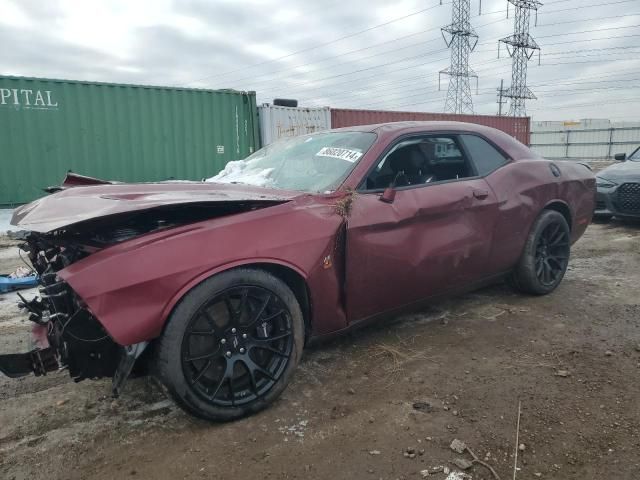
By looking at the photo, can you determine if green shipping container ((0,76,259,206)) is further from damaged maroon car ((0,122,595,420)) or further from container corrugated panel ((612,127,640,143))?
container corrugated panel ((612,127,640,143))

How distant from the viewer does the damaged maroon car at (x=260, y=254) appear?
2039 mm

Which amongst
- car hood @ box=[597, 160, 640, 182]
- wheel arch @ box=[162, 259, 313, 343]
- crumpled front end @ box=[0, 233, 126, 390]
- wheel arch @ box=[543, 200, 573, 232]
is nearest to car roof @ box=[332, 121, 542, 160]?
wheel arch @ box=[543, 200, 573, 232]

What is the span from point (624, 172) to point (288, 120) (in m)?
7.39

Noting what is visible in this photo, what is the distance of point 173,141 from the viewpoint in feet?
33.5

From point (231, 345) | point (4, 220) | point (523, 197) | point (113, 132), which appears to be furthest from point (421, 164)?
point (113, 132)

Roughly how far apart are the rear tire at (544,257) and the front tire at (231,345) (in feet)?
7.54

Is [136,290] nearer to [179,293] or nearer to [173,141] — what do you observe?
[179,293]

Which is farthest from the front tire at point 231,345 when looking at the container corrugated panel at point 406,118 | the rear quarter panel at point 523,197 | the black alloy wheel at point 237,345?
the container corrugated panel at point 406,118

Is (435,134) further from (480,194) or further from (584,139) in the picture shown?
(584,139)

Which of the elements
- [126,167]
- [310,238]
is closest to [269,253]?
[310,238]

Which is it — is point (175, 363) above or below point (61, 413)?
above

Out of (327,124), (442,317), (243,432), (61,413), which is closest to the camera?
(243,432)

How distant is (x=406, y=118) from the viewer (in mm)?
14508

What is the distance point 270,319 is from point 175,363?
51 cm
